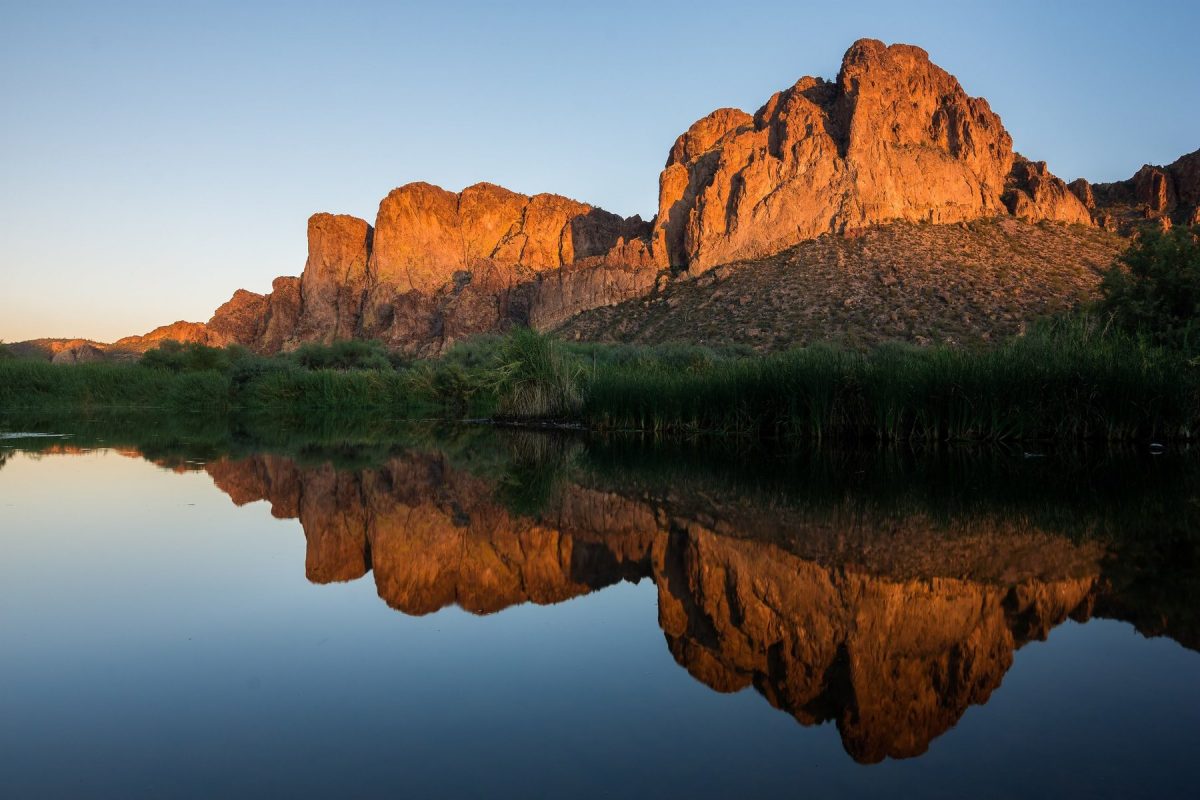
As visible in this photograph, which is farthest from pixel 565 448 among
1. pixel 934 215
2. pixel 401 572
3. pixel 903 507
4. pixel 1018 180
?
pixel 1018 180

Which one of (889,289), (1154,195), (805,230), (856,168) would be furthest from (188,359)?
(1154,195)

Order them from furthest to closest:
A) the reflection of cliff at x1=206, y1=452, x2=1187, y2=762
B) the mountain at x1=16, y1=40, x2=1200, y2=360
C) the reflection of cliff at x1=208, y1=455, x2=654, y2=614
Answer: the mountain at x1=16, y1=40, x2=1200, y2=360
the reflection of cliff at x1=208, y1=455, x2=654, y2=614
the reflection of cliff at x1=206, y1=452, x2=1187, y2=762

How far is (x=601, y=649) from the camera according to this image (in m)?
3.29

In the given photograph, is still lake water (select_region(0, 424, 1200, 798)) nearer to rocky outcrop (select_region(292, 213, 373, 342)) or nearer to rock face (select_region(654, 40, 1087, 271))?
rock face (select_region(654, 40, 1087, 271))

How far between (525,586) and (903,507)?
375 cm

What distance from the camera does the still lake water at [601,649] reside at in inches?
86.9

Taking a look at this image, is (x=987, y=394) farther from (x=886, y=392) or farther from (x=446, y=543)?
(x=446, y=543)

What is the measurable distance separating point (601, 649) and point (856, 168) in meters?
71.2

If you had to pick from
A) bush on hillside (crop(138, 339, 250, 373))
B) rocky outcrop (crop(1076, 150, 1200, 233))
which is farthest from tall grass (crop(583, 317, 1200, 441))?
rocky outcrop (crop(1076, 150, 1200, 233))

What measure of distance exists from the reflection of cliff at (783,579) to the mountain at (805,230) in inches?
1642

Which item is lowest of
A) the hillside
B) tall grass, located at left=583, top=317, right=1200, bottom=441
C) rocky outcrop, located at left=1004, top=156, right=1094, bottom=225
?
tall grass, located at left=583, top=317, right=1200, bottom=441

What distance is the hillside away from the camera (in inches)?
1818

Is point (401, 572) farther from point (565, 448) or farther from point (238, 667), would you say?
point (565, 448)

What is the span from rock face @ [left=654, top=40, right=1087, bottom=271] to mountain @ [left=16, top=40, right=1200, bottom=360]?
7.4 inches
